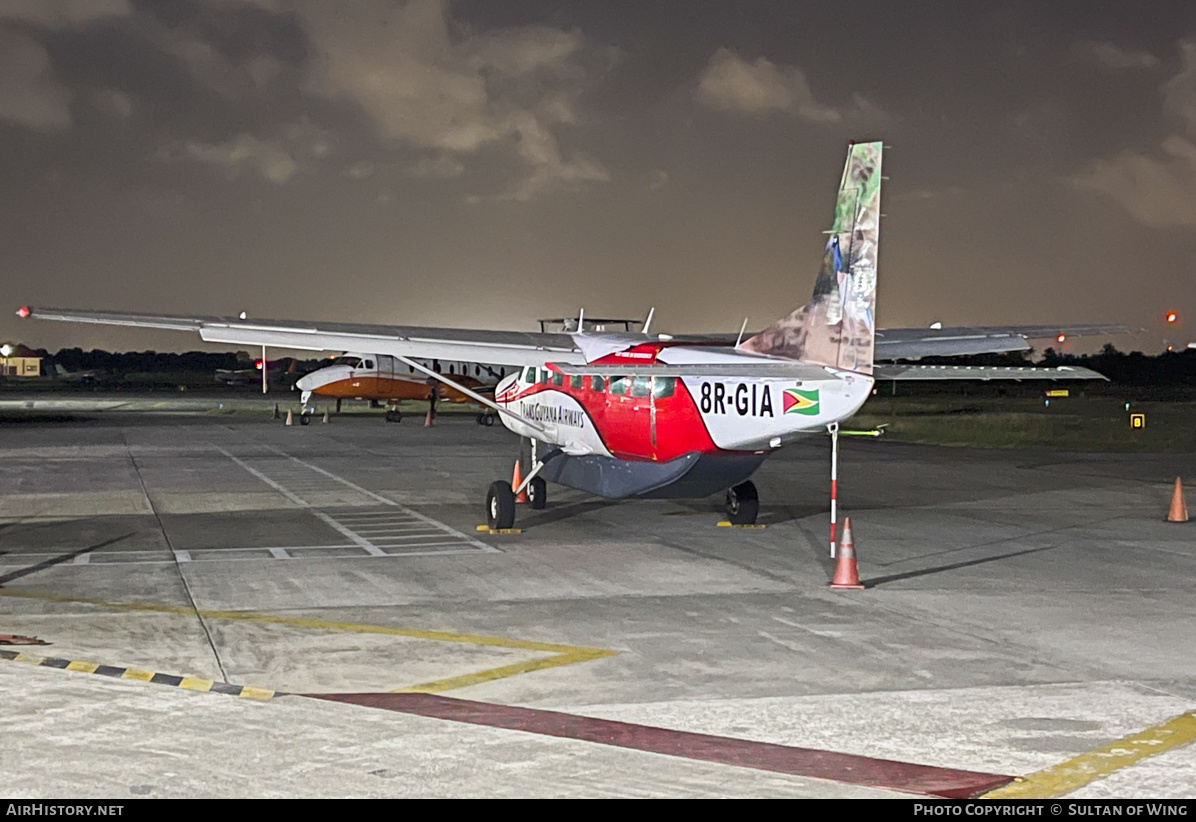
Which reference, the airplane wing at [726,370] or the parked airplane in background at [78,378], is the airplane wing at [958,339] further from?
the parked airplane in background at [78,378]

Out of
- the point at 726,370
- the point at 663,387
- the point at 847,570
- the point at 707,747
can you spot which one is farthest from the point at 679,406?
the point at 707,747

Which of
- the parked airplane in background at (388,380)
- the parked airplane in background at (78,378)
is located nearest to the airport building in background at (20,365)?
the parked airplane in background at (78,378)

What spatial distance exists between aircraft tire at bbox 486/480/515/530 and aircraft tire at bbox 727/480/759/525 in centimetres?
290

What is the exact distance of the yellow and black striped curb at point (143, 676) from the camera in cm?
844

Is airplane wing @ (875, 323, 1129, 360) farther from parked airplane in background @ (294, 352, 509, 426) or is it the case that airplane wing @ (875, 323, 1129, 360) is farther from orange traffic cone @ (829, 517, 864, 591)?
parked airplane in background @ (294, 352, 509, 426)

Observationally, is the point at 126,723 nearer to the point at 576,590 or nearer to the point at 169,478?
the point at 576,590

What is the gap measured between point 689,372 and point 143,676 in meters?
7.36

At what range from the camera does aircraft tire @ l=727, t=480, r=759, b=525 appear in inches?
687

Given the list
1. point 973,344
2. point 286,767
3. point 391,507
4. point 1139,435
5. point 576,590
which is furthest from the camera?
point 1139,435

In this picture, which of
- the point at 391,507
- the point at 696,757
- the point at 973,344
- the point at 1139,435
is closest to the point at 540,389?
the point at 391,507

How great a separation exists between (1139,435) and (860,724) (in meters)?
33.7

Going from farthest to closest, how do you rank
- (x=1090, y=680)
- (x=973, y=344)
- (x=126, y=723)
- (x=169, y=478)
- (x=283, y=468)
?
1. (x=283, y=468)
2. (x=169, y=478)
3. (x=973, y=344)
4. (x=1090, y=680)
5. (x=126, y=723)

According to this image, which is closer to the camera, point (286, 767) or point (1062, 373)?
point (286, 767)

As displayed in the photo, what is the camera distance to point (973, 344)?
18.2 m
